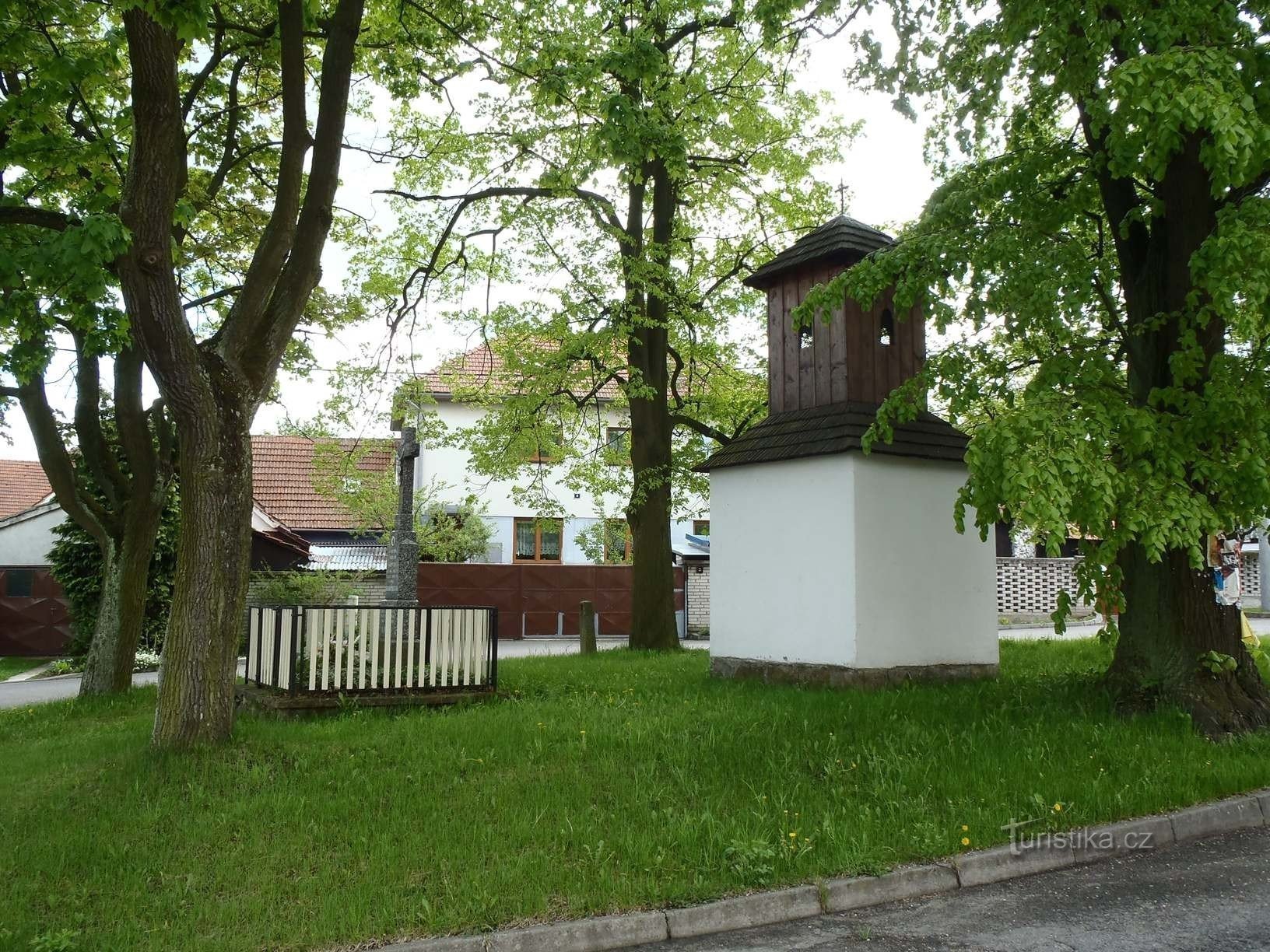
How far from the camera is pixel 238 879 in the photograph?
5238 mm

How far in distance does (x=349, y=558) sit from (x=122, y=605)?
A: 16626 mm

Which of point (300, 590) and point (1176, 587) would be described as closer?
point (1176, 587)

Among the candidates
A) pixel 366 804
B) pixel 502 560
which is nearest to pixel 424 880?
pixel 366 804

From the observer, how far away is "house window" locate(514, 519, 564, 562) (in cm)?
3278

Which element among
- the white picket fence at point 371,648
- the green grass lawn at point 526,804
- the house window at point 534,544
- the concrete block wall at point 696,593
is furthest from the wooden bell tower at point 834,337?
the house window at point 534,544

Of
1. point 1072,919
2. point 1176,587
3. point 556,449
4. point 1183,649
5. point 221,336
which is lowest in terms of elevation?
point 1072,919

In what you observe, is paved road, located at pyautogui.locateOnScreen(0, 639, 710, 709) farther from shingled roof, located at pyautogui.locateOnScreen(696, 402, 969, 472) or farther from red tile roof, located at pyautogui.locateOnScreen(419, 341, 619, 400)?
shingled roof, located at pyautogui.locateOnScreen(696, 402, 969, 472)

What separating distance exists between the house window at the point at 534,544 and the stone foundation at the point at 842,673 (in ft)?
66.7

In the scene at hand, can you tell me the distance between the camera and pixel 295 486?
3391cm

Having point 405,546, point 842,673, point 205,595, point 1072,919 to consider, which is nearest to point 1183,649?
point 842,673

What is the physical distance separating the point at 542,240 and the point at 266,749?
11.4 meters

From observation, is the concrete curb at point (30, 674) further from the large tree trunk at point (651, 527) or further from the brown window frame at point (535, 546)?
the brown window frame at point (535, 546)

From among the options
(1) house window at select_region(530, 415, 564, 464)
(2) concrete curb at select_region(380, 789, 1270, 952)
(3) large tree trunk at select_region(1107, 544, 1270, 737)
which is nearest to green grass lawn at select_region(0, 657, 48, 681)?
(1) house window at select_region(530, 415, 564, 464)

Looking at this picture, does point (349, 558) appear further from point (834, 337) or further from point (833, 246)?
point (833, 246)
